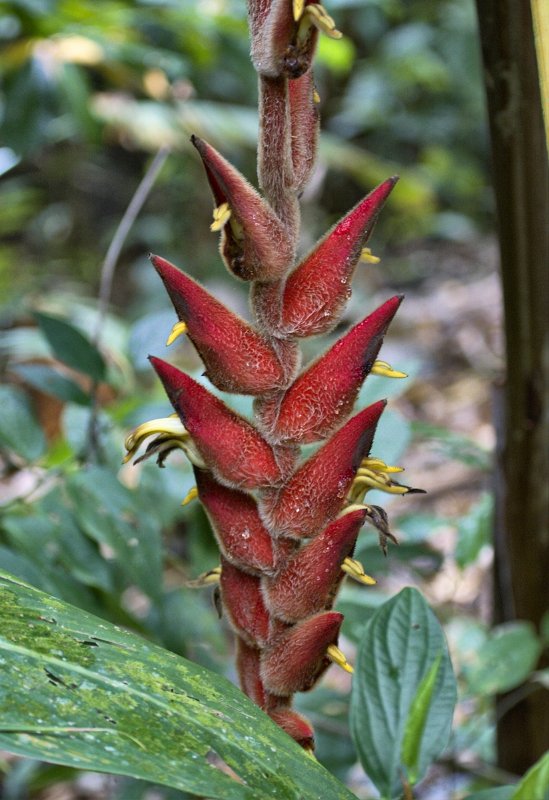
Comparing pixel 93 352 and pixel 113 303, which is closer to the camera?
pixel 93 352

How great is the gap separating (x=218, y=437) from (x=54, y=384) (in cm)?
59

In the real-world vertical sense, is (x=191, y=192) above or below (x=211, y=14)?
below

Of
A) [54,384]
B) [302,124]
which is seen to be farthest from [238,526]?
[54,384]

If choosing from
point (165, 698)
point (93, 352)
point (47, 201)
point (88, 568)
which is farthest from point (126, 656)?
point (47, 201)

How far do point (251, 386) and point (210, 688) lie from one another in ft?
0.71

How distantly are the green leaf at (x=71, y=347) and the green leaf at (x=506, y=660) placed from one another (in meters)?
0.63

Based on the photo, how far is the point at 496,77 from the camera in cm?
88

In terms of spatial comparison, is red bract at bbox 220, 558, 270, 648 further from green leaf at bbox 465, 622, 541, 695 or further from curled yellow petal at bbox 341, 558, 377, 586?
green leaf at bbox 465, 622, 541, 695

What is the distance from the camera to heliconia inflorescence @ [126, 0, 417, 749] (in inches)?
23.3

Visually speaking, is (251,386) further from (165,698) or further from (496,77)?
(496,77)

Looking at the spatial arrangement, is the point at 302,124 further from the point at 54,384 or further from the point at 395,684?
the point at 54,384

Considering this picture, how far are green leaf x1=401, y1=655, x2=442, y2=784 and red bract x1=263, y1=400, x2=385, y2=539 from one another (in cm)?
14

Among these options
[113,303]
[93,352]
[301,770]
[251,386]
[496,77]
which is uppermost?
[496,77]

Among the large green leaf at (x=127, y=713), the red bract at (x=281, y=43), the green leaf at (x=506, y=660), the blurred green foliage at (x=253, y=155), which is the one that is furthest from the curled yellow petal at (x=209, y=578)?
the blurred green foliage at (x=253, y=155)
